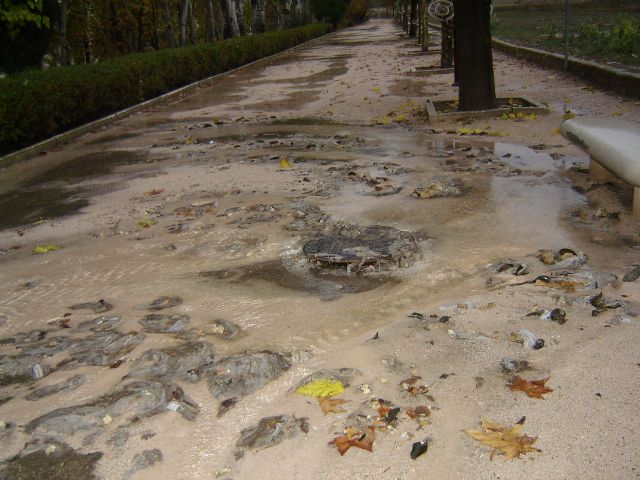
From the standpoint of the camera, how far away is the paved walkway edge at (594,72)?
10023mm

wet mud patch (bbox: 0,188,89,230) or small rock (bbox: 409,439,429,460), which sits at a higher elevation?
wet mud patch (bbox: 0,188,89,230)

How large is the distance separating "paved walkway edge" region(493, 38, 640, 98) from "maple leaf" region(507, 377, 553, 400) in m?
8.29

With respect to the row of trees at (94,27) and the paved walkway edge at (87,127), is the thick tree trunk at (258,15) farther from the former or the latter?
the paved walkway edge at (87,127)

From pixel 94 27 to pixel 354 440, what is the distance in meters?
22.4

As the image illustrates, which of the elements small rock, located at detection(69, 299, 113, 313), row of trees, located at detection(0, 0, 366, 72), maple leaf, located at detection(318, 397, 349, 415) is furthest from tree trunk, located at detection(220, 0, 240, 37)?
maple leaf, located at detection(318, 397, 349, 415)

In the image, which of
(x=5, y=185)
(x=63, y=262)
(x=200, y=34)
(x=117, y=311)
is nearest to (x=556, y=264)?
(x=117, y=311)

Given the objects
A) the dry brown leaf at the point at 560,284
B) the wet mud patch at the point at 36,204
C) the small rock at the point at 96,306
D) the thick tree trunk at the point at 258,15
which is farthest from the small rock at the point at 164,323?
the thick tree trunk at the point at 258,15

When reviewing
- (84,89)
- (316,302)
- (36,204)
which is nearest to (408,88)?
(84,89)

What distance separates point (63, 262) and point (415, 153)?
172 inches

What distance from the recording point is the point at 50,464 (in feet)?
8.57

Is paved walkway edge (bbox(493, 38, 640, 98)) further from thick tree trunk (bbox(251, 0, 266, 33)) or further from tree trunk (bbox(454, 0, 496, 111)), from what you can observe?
thick tree trunk (bbox(251, 0, 266, 33))

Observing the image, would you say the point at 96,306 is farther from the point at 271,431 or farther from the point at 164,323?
the point at 271,431

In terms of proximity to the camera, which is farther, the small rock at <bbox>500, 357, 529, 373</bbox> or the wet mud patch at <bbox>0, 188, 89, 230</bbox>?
the wet mud patch at <bbox>0, 188, 89, 230</bbox>

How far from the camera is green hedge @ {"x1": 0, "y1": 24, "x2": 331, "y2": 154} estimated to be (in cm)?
982
